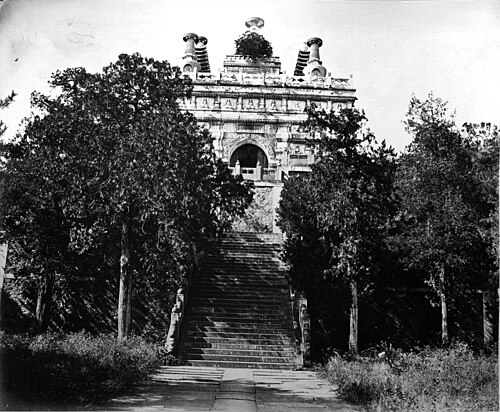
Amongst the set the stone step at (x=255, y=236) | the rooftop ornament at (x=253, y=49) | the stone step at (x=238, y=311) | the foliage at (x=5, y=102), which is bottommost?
the stone step at (x=238, y=311)

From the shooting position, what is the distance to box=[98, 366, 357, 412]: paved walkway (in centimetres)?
1014

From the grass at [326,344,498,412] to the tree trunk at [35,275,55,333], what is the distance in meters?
9.70

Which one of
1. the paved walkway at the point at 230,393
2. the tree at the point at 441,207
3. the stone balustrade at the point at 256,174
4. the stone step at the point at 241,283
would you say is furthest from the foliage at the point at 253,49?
the paved walkway at the point at 230,393

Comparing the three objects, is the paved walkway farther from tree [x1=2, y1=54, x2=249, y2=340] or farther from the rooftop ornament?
the rooftop ornament

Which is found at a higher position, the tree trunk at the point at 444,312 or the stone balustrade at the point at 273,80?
the stone balustrade at the point at 273,80

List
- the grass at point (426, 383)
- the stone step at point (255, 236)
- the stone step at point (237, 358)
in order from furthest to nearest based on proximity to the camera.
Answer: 1. the stone step at point (255, 236)
2. the stone step at point (237, 358)
3. the grass at point (426, 383)

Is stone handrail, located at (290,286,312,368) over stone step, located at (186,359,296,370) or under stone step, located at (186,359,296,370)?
over

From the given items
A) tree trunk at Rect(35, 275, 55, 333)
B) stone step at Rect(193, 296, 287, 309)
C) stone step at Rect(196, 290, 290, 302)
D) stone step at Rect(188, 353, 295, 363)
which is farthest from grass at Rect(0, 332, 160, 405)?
tree trunk at Rect(35, 275, 55, 333)

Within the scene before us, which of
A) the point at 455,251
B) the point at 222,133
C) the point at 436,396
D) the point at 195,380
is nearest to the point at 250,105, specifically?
the point at 222,133

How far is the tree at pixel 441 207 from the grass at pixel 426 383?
2.51 metres

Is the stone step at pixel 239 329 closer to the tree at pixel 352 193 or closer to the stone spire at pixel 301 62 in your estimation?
the tree at pixel 352 193

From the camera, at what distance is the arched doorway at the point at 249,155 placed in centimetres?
3738

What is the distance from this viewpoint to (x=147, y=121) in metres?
15.7

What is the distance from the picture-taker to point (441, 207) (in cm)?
1565
